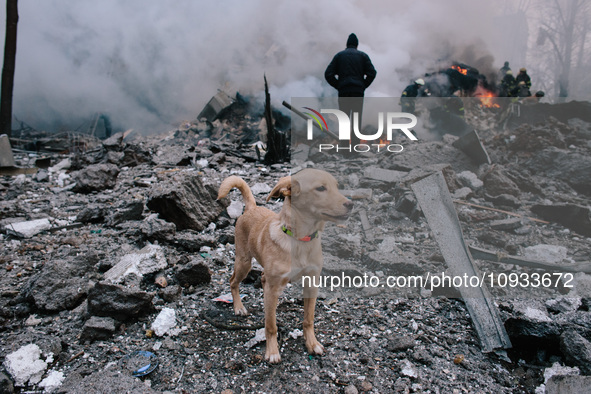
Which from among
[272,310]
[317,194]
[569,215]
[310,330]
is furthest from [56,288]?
[569,215]

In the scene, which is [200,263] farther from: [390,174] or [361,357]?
[390,174]

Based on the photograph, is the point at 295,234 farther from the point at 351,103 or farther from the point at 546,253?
the point at 546,253

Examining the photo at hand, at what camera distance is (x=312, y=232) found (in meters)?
1.74

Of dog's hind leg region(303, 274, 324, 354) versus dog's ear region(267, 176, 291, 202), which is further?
dog's hind leg region(303, 274, 324, 354)

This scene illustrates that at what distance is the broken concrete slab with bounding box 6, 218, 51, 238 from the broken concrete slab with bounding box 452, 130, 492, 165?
181 inches

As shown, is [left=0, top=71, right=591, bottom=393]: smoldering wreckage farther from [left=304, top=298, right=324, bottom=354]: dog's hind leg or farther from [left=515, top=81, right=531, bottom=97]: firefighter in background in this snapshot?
[left=515, top=81, right=531, bottom=97]: firefighter in background

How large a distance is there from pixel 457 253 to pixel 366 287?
2.42 feet

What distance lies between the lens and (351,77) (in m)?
3.08

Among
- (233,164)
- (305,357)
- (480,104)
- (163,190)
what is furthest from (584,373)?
(233,164)

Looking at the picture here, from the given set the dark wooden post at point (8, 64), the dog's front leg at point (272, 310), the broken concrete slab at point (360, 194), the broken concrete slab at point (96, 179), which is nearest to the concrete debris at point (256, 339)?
the dog's front leg at point (272, 310)

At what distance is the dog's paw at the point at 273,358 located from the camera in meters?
1.87

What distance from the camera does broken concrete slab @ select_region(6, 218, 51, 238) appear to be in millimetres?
3537

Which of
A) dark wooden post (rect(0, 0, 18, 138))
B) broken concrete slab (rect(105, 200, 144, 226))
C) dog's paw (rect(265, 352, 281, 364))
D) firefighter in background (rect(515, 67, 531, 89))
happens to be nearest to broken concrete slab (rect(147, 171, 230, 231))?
broken concrete slab (rect(105, 200, 144, 226))

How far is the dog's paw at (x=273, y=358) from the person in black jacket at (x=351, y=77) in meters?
2.10
